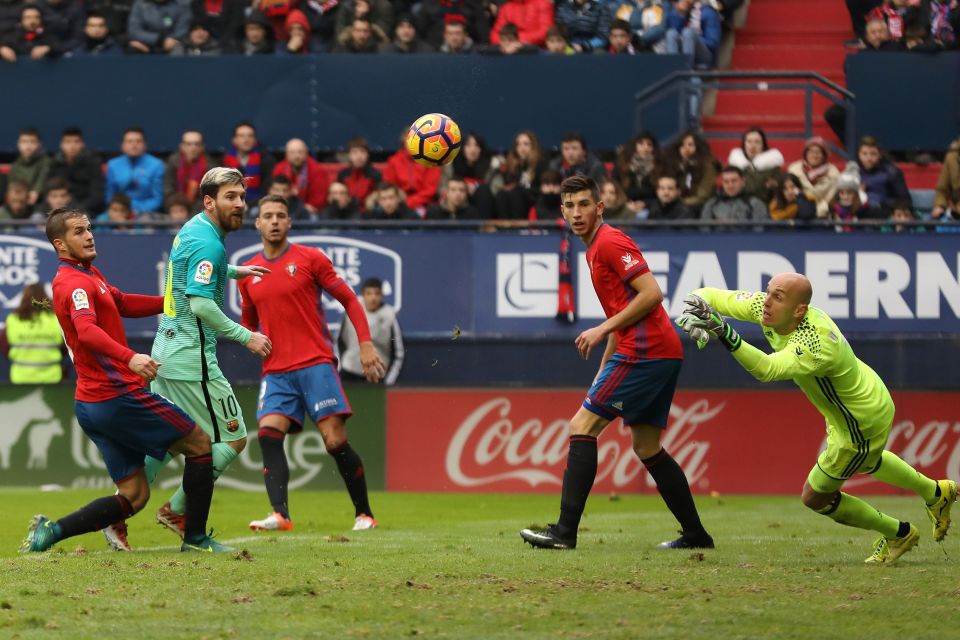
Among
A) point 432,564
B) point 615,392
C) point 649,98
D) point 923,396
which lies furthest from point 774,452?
point 432,564

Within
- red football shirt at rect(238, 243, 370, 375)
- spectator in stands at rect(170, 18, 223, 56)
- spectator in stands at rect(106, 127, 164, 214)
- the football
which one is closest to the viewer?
red football shirt at rect(238, 243, 370, 375)

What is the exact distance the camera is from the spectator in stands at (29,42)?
20000mm

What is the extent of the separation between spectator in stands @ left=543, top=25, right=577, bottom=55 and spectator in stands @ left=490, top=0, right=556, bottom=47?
161 millimetres

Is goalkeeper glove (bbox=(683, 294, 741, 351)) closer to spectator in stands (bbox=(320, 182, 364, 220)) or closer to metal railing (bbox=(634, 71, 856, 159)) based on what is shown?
spectator in stands (bbox=(320, 182, 364, 220))

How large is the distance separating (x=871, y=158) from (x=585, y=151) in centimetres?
319

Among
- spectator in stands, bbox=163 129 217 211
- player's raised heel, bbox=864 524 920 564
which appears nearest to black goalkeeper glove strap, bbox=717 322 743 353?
player's raised heel, bbox=864 524 920 564

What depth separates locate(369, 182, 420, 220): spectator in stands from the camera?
1684cm

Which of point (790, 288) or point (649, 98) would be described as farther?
point (649, 98)

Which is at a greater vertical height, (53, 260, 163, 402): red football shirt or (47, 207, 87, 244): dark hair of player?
(47, 207, 87, 244): dark hair of player

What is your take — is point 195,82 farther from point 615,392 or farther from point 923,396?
point 615,392

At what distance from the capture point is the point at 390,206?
16891 millimetres

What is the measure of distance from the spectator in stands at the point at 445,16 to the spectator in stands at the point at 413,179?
2373 mm

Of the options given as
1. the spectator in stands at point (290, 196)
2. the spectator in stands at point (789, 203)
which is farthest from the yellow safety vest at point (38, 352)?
the spectator in stands at point (789, 203)

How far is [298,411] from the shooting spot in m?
11.8
